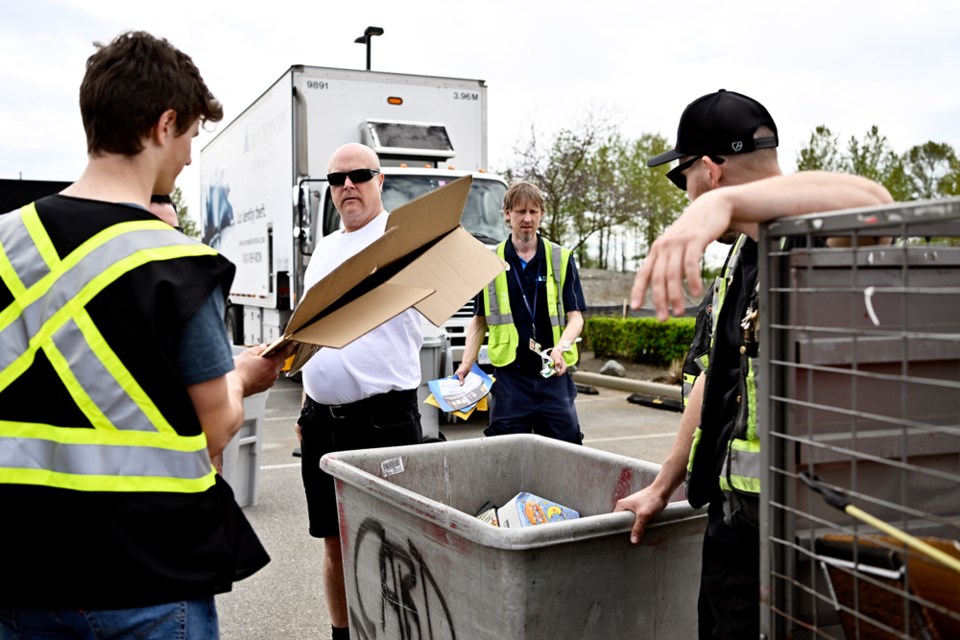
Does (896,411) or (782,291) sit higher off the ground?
(782,291)

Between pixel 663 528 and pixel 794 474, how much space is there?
3.10 feet

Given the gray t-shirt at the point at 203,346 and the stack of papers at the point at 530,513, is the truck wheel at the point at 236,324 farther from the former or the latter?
the gray t-shirt at the point at 203,346

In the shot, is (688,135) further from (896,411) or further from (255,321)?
(255,321)

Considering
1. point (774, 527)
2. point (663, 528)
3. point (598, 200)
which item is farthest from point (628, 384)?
point (598, 200)

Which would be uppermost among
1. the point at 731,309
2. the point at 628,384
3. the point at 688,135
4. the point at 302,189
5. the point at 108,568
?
the point at 302,189

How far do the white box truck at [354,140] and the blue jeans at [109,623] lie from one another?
7813 mm

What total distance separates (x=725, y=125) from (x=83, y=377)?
158cm

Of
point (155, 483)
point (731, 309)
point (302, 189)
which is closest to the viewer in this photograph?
point (155, 483)

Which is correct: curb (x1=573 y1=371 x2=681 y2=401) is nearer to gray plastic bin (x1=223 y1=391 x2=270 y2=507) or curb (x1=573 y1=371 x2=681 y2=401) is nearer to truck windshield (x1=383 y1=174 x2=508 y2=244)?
truck windshield (x1=383 y1=174 x2=508 y2=244)

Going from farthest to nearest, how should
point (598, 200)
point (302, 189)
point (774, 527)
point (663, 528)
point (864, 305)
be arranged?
point (598, 200) < point (302, 189) < point (663, 528) < point (774, 527) < point (864, 305)

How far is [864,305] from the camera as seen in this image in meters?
1.58

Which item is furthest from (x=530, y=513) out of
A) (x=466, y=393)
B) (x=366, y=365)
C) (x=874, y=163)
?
(x=874, y=163)

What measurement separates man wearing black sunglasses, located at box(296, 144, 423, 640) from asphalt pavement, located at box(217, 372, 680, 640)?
0.77 m

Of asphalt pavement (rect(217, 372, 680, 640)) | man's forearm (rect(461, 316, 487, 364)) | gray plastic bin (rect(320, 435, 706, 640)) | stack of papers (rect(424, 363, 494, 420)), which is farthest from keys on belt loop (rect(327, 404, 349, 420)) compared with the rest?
stack of papers (rect(424, 363, 494, 420))
